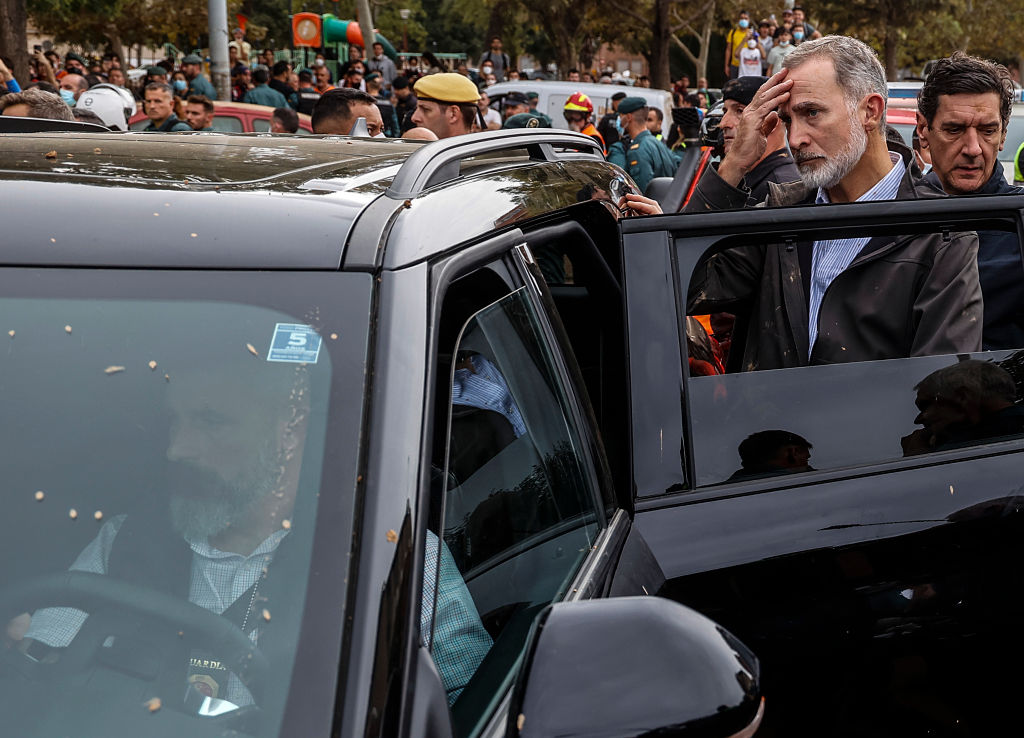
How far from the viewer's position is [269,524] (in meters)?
1.39

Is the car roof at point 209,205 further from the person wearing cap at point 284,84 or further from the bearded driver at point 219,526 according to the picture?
the person wearing cap at point 284,84

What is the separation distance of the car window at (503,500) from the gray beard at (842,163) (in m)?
1.46

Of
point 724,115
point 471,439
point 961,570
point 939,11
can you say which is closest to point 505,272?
point 471,439

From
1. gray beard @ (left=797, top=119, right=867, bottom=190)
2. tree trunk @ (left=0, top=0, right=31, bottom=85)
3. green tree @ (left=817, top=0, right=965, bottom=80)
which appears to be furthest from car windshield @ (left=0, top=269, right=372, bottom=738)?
green tree @ (left=817, top=0, right=965, bottom=80)

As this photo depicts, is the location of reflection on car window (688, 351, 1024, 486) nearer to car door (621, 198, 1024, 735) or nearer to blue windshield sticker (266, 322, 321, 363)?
car door (621, 198, 1024, 735)

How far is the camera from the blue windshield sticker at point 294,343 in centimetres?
146

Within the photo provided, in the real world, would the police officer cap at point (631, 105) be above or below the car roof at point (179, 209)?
below

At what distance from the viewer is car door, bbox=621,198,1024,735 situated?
2.03 metres

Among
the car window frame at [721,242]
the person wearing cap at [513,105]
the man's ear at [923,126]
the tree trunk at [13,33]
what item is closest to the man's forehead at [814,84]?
the car window frame at [721,242]

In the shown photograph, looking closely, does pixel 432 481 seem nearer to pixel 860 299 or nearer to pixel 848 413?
pixel 848 413

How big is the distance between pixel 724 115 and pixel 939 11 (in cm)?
3084

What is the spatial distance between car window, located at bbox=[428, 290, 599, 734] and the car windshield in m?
0.22

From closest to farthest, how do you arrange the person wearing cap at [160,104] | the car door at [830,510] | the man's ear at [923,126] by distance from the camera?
1. the car door at [830,510]
2. the man's ear at [923,126]
3. the person wearing cap at [160,104]

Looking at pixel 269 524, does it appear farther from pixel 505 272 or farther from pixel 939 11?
pixel 939 11
